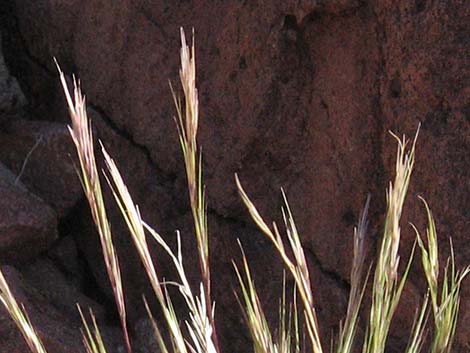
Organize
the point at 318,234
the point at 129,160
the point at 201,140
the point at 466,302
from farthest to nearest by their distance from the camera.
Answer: the point at 129,160
the point at 201,140
the point at 318,234
the point at 466,302

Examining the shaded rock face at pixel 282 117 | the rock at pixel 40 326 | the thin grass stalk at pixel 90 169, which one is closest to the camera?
the thin grass stalk at pixel 90 169

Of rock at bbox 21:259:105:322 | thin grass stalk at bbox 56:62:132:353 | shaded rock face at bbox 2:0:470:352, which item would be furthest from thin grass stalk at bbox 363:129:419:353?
rock at bbox 21:259:105:322

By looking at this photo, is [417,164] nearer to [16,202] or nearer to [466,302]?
[466,302]

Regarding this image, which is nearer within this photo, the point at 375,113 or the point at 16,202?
the point at 375,113

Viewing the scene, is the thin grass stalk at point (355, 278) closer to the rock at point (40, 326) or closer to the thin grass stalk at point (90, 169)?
the thin grass stalk at point (90, 169)

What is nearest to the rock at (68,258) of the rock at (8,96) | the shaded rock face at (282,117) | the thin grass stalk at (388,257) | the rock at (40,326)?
the shaded rock face at (282,117)

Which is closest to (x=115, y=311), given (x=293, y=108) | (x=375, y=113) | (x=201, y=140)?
(x=201, y=140)

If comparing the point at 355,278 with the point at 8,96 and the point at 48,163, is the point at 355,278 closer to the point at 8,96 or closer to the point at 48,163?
the point at 48,163
